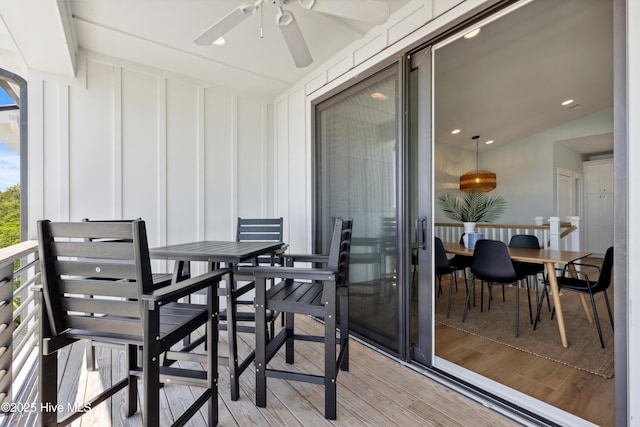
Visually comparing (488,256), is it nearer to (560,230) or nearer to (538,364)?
(538,364)

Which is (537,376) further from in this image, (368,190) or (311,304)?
(368,190)

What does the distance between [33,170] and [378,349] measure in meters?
3.37

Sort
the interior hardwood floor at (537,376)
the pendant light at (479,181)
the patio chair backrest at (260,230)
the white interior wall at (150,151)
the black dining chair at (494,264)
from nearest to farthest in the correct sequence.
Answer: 1. the interior hardwood floor at (537,376)
2. the white interior wall at (150,151)
3. the black dining chair at (494,264)
4. the patio chair backrest at (260,230)
5. the pendant light at (479,181)

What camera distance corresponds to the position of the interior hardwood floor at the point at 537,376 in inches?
66.3

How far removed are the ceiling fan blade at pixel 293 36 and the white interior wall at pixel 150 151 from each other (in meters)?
1.79

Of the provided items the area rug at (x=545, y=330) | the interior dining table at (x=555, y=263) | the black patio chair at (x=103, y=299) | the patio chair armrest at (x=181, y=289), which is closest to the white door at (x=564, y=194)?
the area rug at (x=545, y=330)

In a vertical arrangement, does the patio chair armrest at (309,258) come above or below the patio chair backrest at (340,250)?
below

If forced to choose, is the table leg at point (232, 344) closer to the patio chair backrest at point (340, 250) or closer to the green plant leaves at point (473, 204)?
the patio chair backrest at point (340, 250)

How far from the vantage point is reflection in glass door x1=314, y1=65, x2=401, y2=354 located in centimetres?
237

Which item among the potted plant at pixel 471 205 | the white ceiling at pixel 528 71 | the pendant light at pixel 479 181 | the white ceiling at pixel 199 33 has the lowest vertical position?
the potted plant at pixel 471 205

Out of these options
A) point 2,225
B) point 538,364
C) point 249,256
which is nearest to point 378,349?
point 538,364

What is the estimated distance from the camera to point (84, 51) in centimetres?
272

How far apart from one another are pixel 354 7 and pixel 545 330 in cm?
326

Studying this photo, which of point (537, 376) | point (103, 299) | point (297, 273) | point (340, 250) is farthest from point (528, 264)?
point (103, 299)
